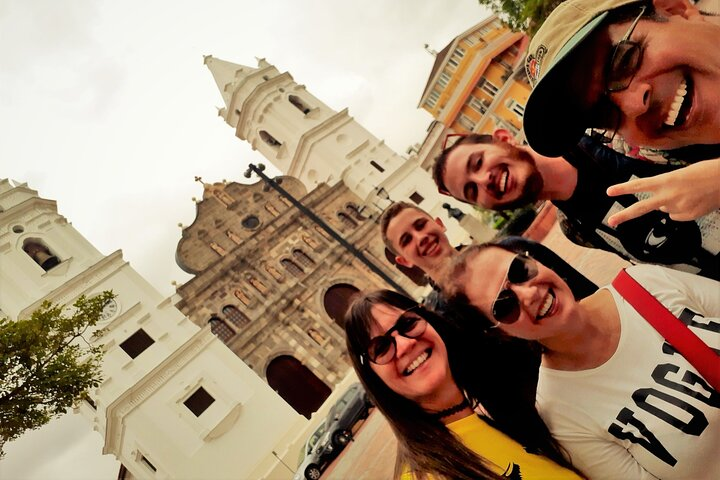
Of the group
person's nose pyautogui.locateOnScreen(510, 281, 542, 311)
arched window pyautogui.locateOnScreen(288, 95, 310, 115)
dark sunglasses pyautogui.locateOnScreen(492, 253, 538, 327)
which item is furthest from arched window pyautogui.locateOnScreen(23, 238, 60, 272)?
person's nose pyautogui.locateOnScreen(510, 281, 542, 311)

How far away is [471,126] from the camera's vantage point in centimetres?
3134

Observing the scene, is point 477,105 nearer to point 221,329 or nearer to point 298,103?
point 298,103

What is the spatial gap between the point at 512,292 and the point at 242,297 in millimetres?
18560

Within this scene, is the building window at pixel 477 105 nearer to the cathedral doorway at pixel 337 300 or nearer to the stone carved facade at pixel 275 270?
the stone carved facade at pixel 275 270

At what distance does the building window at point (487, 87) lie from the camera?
29.2 meters

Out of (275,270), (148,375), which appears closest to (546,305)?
(148,375)

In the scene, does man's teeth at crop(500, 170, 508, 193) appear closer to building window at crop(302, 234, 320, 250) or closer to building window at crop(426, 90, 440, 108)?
building window at crop(302, 234, 320, 250)

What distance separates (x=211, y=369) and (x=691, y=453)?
1445 centimetres

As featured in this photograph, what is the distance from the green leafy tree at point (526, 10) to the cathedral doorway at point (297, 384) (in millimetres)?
17473

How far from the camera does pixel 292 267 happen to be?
20.7 metres

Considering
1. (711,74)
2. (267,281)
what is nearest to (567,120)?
(711,74)

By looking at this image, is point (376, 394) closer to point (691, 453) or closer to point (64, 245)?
point (691, 453)

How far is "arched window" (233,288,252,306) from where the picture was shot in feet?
62.6

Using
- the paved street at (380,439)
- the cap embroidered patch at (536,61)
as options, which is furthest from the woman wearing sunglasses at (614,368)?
the paved street at (380,439)
